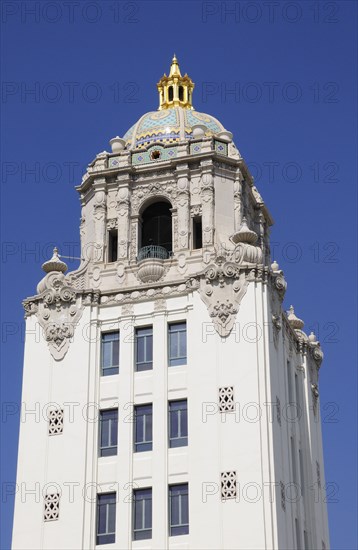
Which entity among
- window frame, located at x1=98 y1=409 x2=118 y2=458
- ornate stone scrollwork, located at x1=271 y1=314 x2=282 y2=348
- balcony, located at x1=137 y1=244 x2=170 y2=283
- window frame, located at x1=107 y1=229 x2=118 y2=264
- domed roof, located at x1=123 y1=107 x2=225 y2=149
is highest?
domed roof, located at x1=123 y1=107 x2=225 y2=149

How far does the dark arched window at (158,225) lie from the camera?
51469 mm

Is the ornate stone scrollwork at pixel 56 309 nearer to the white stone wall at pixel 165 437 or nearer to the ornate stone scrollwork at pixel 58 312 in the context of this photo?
the ornate stone scrollwork at pixel 58 312

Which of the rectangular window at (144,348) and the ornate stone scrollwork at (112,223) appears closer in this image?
the rectangular window at (144,348)

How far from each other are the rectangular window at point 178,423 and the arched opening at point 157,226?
8.58 m

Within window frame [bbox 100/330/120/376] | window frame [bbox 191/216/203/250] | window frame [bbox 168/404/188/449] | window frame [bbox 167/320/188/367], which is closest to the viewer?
window frame [bbox 168/404/188/449]

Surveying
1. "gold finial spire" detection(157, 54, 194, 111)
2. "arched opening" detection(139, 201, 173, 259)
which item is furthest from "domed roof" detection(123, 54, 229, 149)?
"arched opening" detection(139, 201, 173, 259)

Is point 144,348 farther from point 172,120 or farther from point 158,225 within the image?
point 172,120

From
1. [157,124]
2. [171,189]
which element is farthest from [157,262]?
[157,124]

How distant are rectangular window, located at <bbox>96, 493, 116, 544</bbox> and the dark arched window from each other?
1201cm

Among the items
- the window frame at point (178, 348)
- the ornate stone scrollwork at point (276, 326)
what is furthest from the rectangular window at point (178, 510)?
the ornate stone scrollwork at point (276, 326)

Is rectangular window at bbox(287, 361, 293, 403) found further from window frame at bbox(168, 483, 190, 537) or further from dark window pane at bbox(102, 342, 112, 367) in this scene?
dark window pane at bbox(102, 342, 112, 367)

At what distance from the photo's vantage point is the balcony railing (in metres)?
49.2

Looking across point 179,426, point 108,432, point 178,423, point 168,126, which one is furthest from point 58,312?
point 168,126

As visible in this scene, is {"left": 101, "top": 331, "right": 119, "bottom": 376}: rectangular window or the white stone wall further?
{"left": 101, "top": 331, "right": 119, "bottom": 376}: rectangular window
